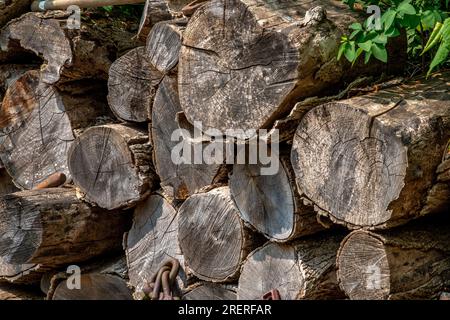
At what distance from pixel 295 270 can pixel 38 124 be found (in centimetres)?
192

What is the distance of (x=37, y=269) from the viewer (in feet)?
15.9

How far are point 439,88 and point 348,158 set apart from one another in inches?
18.4

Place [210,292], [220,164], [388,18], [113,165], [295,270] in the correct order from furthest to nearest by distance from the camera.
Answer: [113,165]
[210,292]
[220,164]
[295,270]
[388,18]

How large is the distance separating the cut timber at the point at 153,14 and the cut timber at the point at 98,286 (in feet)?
3.80

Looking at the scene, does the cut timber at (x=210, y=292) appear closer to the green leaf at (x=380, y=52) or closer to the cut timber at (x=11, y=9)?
the green leaf at (x=380, y=52)

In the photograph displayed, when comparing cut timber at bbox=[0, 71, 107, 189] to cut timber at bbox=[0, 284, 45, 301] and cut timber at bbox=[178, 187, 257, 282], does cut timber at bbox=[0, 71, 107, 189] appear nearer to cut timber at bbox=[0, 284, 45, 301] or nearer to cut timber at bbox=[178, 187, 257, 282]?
cut timber at bbox=[0, 284, 45, 301]

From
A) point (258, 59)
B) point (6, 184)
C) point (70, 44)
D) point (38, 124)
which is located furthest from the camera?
point (6, 184)

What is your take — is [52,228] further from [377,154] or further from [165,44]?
[377,154]

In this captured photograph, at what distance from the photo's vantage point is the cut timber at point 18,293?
5086 mm

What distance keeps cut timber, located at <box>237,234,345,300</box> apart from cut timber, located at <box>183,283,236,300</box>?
0.52 ft

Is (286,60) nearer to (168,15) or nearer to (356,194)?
(356,194)

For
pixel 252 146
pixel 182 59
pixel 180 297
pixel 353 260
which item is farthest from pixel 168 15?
pixel 353 260

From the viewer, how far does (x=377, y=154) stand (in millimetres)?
3338

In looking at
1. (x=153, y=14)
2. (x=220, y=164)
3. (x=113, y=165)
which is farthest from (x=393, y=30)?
(x=113, y=165)
